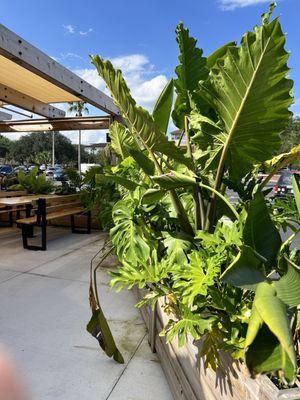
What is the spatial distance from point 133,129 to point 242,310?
1.09 m

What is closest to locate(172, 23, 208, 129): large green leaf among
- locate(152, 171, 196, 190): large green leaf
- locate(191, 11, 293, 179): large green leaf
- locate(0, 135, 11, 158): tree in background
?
locate(191, 11, 293, 179): large green leaf

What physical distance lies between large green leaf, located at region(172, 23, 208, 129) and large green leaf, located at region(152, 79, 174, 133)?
56mm

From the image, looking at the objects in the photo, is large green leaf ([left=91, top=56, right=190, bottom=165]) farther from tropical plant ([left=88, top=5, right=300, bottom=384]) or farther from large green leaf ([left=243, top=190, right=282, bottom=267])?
large green leaf ([left=243, top=190, right=282, bottom=267])

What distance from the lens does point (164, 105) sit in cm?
235

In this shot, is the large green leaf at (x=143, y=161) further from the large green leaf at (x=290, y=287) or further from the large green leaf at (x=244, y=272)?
the large green leaf at (x=290, y=287)

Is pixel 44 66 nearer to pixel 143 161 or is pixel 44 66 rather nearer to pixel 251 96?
pixel 143 161

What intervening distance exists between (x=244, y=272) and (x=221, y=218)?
1.06 metres

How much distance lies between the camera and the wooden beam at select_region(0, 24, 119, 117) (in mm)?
4386

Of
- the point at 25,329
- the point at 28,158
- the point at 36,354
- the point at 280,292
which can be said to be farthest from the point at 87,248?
the point at 28,158

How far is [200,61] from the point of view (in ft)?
7.06

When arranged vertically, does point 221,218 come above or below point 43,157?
below

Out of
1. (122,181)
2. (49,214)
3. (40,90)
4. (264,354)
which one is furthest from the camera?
(40,90)

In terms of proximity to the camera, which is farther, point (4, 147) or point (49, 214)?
point (4, 147)

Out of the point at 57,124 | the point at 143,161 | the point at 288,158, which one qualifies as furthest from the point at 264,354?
the point at 57,124
